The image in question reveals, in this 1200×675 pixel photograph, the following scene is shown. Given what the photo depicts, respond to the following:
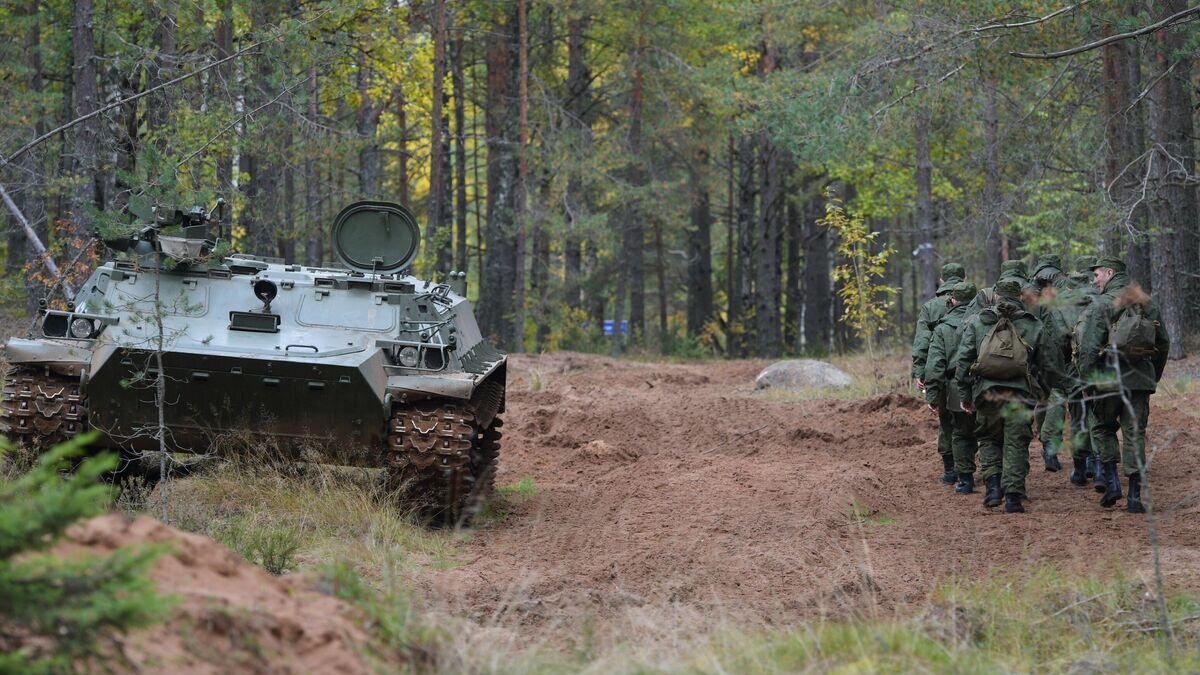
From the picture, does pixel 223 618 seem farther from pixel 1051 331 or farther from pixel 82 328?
pixel 1051 331

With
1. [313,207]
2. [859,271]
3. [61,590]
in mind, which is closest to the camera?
[61,590]

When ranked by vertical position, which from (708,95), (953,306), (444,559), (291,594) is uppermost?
(708,95)

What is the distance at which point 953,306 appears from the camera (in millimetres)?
12203

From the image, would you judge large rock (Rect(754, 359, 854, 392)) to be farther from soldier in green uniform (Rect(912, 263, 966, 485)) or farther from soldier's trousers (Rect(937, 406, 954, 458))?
soldier's trousers (Rect(937, 406, 954, 458))

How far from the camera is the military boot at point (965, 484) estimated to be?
1167 centimetres

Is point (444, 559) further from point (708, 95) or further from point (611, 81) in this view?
point (611, 81)

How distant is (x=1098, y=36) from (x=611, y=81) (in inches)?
791

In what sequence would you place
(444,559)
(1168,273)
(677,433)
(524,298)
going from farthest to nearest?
(524,298) < (1168,273) < (677,433) < (444,559)

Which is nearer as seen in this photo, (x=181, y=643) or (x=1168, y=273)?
(x=181, y=643)

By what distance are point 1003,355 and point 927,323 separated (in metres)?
1.93

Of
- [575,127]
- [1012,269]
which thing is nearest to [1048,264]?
[1012,269]

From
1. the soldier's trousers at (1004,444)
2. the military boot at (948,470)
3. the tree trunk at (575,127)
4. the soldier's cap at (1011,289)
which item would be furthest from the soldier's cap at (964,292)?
the tree trunk at (575,127)

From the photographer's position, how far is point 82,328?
410 inches

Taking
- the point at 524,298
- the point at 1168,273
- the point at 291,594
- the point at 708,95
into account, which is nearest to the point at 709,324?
the point at 524,298
